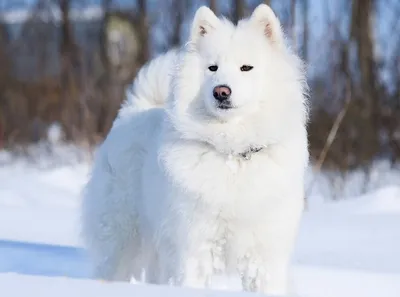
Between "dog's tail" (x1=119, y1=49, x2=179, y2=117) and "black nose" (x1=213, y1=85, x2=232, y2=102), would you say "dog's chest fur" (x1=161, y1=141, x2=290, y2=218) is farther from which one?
"dog's tail" (x1=119, y1=49, x2=179, y2=117)

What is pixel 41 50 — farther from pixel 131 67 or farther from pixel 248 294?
pixel 248 294

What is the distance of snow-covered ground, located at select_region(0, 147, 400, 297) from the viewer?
2.78 m

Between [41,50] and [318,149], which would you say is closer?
[318,149]

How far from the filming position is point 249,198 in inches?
157

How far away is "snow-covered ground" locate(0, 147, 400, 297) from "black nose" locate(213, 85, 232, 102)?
4.19 feet

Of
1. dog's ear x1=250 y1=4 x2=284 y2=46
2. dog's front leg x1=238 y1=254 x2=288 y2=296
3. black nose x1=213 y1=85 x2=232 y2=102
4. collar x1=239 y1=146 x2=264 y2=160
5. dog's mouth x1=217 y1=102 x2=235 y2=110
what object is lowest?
dog's front leg x1=238 y1=254 x2=288 y2=296

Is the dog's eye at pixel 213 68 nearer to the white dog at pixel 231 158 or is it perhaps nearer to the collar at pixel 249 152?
the white dog at pixel 231 158

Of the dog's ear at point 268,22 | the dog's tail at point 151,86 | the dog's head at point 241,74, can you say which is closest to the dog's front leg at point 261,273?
the dog's head at point 241,74

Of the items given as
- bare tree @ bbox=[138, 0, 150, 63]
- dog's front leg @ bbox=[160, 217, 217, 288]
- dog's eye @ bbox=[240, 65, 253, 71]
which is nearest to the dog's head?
dog's eye @ bbox=[240, 65, 253, 71]

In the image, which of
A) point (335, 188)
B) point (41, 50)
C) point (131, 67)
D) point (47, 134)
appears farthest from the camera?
point (41, 50)

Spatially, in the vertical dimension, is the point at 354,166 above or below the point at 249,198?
above

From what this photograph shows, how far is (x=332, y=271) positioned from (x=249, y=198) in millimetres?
1627

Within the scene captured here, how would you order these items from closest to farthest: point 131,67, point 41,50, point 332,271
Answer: point 332,271, point 131,67, point 41,50

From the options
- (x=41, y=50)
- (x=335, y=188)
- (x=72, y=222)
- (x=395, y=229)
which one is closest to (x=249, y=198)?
(x=395, y=229)
